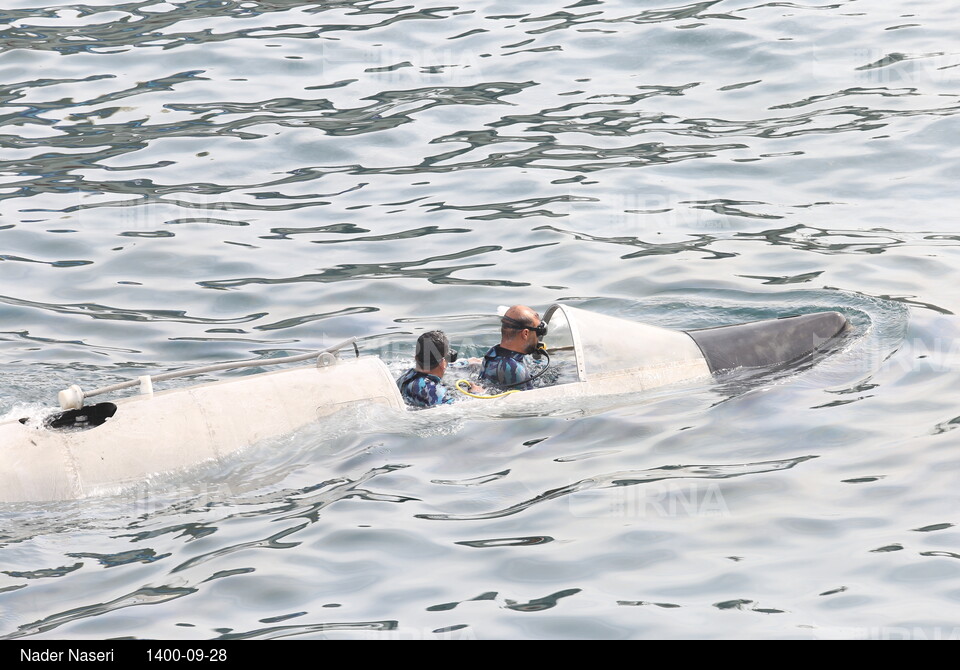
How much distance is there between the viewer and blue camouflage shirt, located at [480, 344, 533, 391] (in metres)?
10.9

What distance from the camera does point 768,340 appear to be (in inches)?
448

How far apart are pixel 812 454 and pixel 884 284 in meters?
4.23

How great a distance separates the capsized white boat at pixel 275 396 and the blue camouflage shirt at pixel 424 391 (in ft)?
0.70

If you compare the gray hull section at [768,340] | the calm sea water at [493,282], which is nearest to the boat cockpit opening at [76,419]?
the calm sea water at [493,282]

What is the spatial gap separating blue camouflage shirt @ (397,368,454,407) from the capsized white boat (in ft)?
0.70

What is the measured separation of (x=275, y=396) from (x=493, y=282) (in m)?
4.05

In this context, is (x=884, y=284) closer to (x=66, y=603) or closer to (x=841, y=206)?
(x=841, y=206)

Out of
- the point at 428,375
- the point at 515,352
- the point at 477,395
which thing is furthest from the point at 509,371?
the point at 428,375

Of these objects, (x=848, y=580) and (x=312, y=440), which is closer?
(x=848, y=580)

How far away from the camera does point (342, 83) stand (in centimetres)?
1881

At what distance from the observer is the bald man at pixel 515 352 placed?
1088cm

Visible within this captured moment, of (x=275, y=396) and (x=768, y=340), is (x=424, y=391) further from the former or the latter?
(x=768, y=340)

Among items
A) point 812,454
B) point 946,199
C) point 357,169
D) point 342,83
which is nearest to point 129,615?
point 812,454

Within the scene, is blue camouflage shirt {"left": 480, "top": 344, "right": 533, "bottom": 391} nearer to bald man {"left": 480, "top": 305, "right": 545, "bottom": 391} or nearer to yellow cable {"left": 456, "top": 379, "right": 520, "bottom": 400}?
bald man {"left": 480, "top": 305, "right": 545, "bottom": 391}
